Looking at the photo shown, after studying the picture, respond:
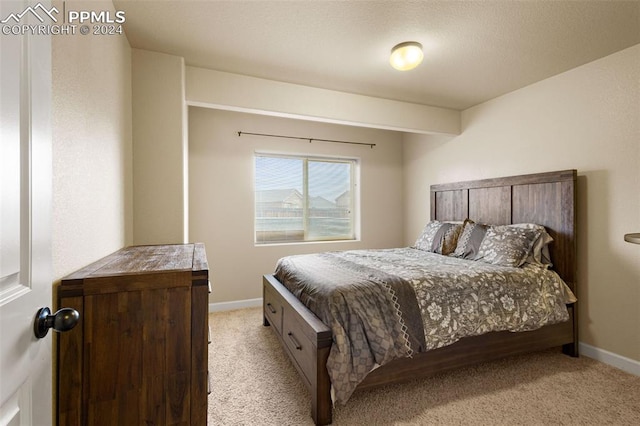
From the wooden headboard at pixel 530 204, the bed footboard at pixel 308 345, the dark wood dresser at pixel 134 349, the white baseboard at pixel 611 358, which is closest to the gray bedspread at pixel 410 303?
the bed footboard at pixel 308 345

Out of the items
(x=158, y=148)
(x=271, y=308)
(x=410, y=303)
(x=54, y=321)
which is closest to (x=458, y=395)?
(x=410, y=303)

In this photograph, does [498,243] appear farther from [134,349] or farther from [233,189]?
[233,189]

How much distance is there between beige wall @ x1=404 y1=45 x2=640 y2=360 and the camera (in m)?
2.22

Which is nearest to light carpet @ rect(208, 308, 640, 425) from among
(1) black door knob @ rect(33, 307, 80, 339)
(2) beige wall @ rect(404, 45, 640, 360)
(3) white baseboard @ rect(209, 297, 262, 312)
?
(2) beige wall @ rect(404, 45, 640, 360)

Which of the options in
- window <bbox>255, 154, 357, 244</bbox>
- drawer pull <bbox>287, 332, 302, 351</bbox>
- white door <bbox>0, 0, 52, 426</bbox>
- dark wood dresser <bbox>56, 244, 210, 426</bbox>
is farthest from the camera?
window <bbox>255, 154, 357, 244</bbox>

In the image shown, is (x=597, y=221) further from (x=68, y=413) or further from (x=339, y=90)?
(x=68, y=413)

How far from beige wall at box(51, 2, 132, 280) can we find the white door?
1.45ft

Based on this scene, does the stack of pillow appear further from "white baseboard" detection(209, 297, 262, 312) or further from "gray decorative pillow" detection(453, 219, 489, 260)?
"white baseboard" detection(209, 297, 262, 312)

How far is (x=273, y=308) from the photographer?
262cm

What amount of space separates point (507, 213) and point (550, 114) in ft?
3.25

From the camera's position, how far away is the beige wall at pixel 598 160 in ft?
7.28

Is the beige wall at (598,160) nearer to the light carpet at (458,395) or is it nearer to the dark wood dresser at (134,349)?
the light carpet at (458,395)

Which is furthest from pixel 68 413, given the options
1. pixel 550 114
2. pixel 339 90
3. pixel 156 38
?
pixel 550 114

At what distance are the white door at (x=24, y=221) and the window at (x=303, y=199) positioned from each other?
10.0 feet
